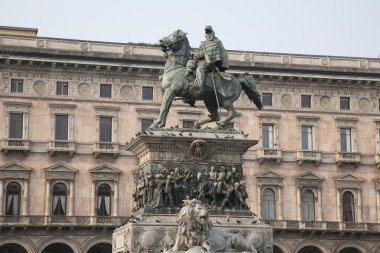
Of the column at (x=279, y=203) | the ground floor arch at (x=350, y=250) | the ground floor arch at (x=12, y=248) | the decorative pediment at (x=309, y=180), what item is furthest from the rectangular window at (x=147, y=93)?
the ground floor arch at (x=350, y=250)

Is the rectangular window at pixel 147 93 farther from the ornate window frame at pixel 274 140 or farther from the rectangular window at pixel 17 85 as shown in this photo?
the rectangular window at pixel 17 85

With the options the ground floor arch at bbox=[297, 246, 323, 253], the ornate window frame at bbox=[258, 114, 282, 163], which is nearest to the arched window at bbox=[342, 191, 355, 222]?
the ground floor arch at bbox=[297, 246, 323, 253]

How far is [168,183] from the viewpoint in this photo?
1755cm

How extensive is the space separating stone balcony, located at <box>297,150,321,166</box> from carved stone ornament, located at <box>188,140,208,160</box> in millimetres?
39907

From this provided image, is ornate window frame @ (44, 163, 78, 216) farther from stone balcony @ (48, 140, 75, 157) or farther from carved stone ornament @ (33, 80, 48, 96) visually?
carved stone ornament @ (33, 80, 48, 96)

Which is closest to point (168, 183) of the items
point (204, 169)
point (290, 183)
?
point (204, 169)

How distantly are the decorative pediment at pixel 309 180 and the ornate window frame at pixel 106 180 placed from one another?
1238 centimetres

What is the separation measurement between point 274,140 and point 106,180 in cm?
1187

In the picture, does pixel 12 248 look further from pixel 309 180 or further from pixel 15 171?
pixel 309 180

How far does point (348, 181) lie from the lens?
190 ft

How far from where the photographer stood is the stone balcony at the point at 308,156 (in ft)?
188

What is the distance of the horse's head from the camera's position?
18.9 metres

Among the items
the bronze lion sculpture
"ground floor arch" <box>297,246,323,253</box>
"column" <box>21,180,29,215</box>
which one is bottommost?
the bronze lion sculpture

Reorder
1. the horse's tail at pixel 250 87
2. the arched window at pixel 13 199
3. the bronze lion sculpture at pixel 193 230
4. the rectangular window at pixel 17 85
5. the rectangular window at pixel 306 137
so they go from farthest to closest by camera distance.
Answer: the rectangular window at pixel 306 137
the rectangular window at pixel 17 85
the arched window at pixel 13 199
the horse's tail at pixel 250 87
the bronze lion sculpture at pixel 193 230
